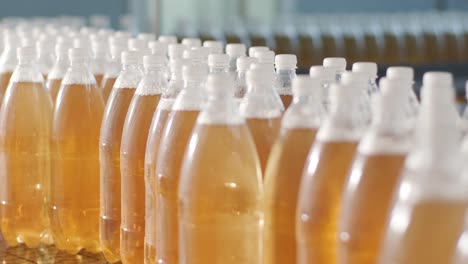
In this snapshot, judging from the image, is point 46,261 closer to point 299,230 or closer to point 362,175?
point 299,230

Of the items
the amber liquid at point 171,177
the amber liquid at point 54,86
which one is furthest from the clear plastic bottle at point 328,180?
the amber liquid at point 54,86

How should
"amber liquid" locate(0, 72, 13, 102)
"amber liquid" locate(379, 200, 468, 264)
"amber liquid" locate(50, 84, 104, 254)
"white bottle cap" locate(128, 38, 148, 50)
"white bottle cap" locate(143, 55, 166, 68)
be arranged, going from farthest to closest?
"amber liquid" locate(0, 72, 13, 102) < "white bottle cap" locate(128, 38, 148, 50) < "amber liquid" locate(50, 84, 104, 254) < "white bottle cap" locate(143, 55, 166, 68) < "amber liquid" locate(379, 200, 468, 264)

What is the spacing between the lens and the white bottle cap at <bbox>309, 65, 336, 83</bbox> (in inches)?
56.3

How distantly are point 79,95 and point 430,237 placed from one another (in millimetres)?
1089

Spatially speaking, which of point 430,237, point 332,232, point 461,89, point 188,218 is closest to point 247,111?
point 188,218

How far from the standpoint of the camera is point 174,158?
1527 mm

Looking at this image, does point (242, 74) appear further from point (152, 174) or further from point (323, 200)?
point (323, 200)

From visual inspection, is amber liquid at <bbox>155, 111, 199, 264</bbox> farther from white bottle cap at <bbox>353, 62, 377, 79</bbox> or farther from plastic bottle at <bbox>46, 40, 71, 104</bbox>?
plastic bottle at <bbox>46, 40, 71, 104</bbox>

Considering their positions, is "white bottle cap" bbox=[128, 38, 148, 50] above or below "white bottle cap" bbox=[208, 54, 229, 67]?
above

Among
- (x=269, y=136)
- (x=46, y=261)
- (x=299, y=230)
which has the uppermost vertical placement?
(x=269, y=136)

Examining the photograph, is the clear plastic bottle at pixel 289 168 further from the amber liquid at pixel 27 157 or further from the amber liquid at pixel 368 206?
the amber liquid at pixel 27 157

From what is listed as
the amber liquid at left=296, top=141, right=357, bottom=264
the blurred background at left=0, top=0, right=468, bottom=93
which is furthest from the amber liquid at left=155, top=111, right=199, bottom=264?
the blurred background at left=0, top=0, right=468, bottom=93

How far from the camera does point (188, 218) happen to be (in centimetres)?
137

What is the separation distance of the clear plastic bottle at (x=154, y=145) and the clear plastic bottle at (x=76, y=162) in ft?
1.12
